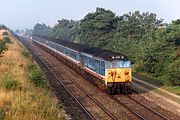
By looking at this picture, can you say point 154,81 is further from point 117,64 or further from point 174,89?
point 117,64

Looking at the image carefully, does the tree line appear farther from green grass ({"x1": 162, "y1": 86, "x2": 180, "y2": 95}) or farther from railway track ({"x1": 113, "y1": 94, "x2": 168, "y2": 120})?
railway track ({"x1": 113, "y1": 94, "x2": 168, "y2": 120})

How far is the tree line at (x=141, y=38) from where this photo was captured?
35.2m

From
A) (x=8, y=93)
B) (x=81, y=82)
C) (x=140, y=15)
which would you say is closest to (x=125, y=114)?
(x=8, y=93)

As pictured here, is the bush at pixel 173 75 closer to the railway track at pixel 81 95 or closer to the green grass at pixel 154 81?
the green grass at pixel 154 81

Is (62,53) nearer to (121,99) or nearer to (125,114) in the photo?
(121,99)

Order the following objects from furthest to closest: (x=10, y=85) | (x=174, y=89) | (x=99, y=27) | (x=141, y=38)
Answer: (x=99, y=27)
(x=141, y=38)
(x=174, y=89)
(x=10, y=85)

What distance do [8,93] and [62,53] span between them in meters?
34.7

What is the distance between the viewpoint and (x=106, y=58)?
28.1m

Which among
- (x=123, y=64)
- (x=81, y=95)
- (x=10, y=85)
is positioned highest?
(x=123, y=64)

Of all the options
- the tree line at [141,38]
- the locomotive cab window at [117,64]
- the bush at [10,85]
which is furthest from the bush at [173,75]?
the bush at [10,85]

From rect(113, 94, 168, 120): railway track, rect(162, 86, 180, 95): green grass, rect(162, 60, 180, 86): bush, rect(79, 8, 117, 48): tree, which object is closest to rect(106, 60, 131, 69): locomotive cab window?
rect(113, 94, 168, 120): railway track

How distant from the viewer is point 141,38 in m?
53.5

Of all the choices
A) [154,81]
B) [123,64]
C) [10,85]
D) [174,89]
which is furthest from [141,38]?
[10,85]

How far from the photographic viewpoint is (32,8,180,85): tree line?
35250 mm
